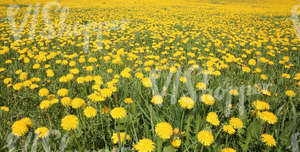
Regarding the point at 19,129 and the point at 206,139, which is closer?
the point at 206,139

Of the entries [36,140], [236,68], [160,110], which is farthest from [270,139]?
[236,68]

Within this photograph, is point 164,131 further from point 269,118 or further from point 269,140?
point 269,118

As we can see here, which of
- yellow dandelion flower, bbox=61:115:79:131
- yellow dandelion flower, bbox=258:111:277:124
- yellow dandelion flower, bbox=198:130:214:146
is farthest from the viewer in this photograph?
yellow dandelion flower, bbox=258:111:277:124

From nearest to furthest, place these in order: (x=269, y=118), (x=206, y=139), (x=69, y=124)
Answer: (x=206, y=139) → (x=69, y=124) → (x=269, y=118)

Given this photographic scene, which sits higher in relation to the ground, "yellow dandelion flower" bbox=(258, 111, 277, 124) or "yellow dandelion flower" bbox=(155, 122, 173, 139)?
"yellow dandelion flower" bbox=(155, 122, 173, 139)

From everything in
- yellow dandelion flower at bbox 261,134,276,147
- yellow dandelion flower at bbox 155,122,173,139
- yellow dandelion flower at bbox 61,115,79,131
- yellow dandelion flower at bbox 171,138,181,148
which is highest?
yellow dandelion flower at bbox 61,115,79,131

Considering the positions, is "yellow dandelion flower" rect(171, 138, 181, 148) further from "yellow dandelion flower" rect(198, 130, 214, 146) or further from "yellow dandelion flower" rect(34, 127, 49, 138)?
"yellow dandelion flower" rect(34, 127, 49, 138)

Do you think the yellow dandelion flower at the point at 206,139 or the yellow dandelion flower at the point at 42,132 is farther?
the yellow dandelion flower at the point at 42,132

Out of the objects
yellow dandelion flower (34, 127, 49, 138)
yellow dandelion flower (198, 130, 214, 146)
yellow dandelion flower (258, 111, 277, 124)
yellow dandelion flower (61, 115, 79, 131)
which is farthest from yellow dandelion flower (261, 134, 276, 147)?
yellow dandelion flower (34, 127, 49, 138)

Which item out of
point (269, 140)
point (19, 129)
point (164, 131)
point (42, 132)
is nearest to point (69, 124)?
point (42, 132)

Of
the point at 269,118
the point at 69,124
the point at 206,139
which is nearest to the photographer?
the point at 206,139

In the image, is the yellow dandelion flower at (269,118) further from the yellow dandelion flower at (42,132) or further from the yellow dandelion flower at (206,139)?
the yellow dandelion flower at (42,132)

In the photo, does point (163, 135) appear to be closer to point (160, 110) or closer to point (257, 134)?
point (160, 110)

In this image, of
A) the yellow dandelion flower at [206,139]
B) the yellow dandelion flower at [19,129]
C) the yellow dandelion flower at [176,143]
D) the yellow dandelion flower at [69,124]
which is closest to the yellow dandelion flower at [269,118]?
the yellow dandelion flower at [206,139]
